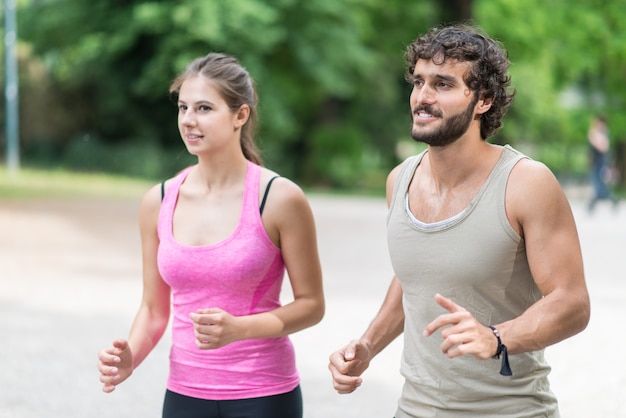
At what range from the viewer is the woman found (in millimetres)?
3176

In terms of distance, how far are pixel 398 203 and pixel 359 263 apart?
33.8 feet

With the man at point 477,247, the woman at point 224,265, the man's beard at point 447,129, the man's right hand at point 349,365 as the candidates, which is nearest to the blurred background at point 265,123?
the woman at point 224,265

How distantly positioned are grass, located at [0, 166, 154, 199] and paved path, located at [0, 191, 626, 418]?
17.1 ft

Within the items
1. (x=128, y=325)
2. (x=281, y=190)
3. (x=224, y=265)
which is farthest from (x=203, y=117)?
(x=128, y=325)

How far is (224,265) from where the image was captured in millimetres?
3176

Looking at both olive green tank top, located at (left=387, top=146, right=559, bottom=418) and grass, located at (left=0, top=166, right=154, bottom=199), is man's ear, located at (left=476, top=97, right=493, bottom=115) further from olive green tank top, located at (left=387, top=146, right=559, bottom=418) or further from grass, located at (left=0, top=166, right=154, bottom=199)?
grass, located at (left=0, top=166, right=154, bottom=199)

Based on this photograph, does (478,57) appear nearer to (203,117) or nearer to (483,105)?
(483,105)

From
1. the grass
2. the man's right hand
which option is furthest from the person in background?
the man's right hand

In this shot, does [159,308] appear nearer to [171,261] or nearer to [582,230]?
[171,261]

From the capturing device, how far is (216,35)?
88.6ft

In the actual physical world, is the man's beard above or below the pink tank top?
above

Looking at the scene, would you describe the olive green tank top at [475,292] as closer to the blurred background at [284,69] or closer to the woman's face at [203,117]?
the woman's face at [203,117]

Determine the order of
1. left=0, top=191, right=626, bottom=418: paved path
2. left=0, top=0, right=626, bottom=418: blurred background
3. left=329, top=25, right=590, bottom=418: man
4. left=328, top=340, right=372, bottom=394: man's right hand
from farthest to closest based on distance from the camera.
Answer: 1. left=0, top=0, right=626, bottom=418: blurred background
2. left=0, top=191, right=626, bottom=418: paved path
3. left=328, top=340, right=372, bottom=394: man's right hand
4. left=329, top=25, right=590, bottom=418: man

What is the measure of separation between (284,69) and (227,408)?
28.9 m
